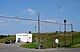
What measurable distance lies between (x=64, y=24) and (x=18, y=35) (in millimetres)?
70106

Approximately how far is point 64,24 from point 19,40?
236 feet

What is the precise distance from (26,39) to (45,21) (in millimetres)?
81760

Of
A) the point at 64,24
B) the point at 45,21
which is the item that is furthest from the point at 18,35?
the point at 45,21

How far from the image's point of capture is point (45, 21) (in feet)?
131

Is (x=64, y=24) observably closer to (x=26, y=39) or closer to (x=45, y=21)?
(x=45, y=21)

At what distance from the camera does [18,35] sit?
122m

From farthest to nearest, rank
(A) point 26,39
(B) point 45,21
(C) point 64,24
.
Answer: (A) point 26,39, (C) point 64,24, (B) point 45,21

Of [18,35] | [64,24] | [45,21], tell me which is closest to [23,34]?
[18,35]

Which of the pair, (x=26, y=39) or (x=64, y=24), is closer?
(x=64, y=24)

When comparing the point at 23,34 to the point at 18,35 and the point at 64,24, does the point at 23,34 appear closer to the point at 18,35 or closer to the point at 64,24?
the point at 18,35

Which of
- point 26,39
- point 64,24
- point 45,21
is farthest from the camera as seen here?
point 26,39

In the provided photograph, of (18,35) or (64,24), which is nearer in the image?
(64,24)

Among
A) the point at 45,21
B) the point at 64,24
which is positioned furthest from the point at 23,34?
the point at 45,21

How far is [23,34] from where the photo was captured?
399 feet
